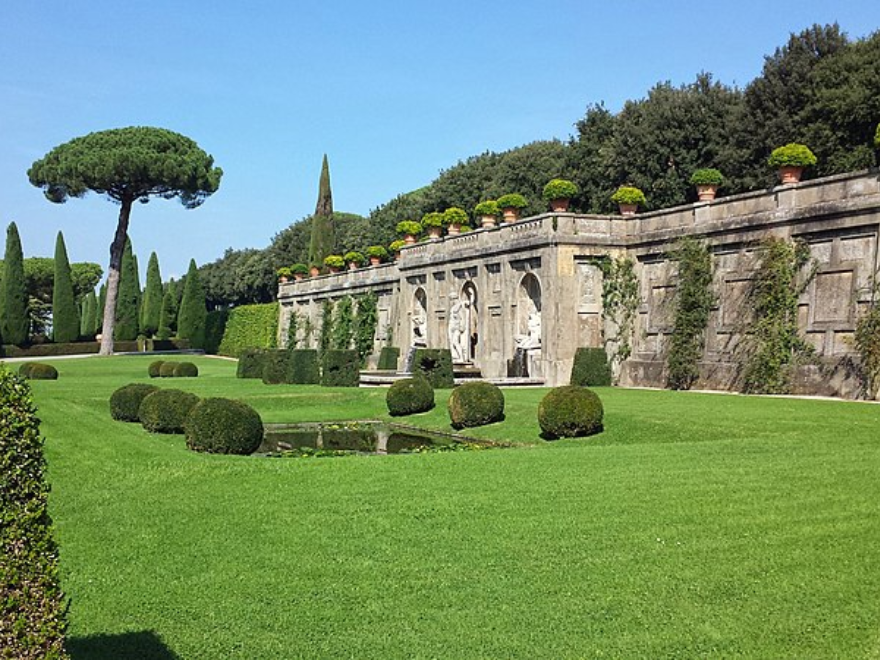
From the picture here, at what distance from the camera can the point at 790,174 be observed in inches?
795

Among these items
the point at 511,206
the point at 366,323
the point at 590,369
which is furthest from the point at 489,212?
the point at 366,323

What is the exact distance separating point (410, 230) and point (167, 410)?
23.0 meters

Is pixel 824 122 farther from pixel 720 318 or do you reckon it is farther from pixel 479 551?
pixel 479 551

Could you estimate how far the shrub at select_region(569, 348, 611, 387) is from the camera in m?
24.7

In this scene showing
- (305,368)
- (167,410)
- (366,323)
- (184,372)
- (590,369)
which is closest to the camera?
(167,410)

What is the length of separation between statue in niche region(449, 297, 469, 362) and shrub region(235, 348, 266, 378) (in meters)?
7.27

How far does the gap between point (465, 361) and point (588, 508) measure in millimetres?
23606

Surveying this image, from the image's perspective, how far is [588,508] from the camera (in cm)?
850

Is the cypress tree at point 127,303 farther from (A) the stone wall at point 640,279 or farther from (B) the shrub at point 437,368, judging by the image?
(B) the shrub at point 437,368

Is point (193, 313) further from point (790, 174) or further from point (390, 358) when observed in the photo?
point (790, 174)

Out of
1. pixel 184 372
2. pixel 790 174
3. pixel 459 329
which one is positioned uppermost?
pixel 790 174

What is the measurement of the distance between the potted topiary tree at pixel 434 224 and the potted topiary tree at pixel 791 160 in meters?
16.8

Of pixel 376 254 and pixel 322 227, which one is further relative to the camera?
pixel 322 227

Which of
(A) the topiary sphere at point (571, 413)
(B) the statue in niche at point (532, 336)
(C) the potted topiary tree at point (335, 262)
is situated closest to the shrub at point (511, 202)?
(B) the statue in niche at point (532, 336)
